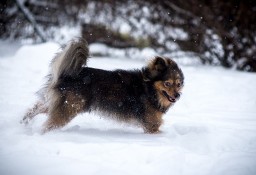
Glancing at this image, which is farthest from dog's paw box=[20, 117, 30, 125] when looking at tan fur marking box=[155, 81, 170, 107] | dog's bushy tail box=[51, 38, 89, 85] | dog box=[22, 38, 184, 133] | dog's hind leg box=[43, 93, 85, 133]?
tan fur marking box=[155, 81, 170, 107]

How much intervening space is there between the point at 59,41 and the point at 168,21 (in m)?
3.51

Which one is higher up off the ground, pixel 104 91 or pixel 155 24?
pixel 104 91

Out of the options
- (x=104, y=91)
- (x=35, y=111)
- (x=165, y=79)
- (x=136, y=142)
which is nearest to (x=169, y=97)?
(x=165, y=79)

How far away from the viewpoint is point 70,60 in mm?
4559

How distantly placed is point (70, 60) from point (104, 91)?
72cm

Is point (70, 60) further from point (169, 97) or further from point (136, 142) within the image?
point (169, 97)

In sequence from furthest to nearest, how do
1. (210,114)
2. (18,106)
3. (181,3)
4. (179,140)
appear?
(181,3), (210,114), (18,106), (179,140)

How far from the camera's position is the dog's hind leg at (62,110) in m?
4.67

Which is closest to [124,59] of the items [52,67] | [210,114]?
[210,114]

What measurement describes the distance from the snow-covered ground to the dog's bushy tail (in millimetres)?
792

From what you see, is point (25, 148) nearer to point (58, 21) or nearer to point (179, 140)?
point (179, 140)

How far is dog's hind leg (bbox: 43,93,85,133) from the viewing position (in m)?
4.67

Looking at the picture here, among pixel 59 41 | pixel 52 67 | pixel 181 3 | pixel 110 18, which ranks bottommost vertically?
pixel 59 41

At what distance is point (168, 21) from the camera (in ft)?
35.3
